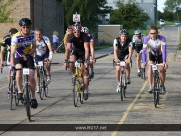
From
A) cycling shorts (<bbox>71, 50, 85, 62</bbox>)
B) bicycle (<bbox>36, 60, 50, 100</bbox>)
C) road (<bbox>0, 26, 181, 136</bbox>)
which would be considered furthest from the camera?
bicycle (<bbox>36, 60, 50, 100</bbox>)

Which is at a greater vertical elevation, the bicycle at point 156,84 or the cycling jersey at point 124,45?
the cycling jersey at point 124,45

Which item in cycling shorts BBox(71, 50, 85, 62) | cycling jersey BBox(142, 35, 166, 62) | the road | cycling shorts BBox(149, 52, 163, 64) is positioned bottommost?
the road

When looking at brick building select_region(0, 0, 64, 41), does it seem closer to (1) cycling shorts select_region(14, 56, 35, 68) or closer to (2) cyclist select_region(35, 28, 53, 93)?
(2) cyclist select_region(35, 28, 53, 93)

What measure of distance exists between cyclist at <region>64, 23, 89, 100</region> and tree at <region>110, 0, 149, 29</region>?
78305 mm

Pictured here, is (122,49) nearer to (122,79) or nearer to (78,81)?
(122,79)

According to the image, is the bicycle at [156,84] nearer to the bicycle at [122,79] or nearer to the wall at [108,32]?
the bicycle at [122,79]

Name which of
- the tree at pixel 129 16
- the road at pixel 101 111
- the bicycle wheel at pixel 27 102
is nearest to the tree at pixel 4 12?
the road at pixel 101 111

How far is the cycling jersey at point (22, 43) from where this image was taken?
1151 cm

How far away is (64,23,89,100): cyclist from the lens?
535 inches

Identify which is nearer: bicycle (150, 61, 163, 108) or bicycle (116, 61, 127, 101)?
bicycle (150, 61, 163, 108)

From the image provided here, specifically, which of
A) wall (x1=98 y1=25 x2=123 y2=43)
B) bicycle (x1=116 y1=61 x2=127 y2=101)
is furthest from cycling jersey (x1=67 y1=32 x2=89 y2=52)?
wall (x1=98 y1=25 x2=123 y2=43)

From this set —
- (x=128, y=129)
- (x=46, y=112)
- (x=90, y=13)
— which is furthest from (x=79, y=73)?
(x=90, y=13)

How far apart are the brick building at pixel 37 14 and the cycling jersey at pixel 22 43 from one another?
36.3m

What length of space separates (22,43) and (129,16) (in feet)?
273
